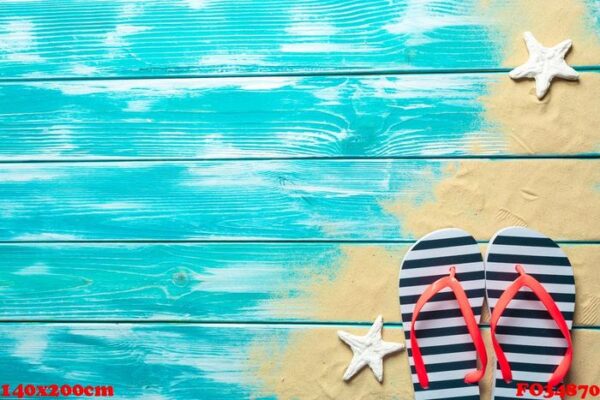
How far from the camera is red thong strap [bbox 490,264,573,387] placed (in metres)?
0.88

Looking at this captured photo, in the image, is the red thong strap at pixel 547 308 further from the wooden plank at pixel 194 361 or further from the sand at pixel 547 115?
the sand at pixel 547 115

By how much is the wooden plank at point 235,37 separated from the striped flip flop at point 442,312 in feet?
0.89

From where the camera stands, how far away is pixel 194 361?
3.14 ft

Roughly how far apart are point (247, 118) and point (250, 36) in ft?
0.40

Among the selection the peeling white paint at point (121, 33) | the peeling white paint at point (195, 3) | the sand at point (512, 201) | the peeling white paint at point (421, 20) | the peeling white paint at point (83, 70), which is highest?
the peeling white paint at point (195, 3)

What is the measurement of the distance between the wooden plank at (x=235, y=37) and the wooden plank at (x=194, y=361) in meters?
0.39

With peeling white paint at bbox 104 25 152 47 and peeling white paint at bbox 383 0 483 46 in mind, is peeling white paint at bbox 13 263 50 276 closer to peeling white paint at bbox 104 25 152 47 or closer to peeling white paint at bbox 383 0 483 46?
peeling white paint at bbox 104 25 152 47

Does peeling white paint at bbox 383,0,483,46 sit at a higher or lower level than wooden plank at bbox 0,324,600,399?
higher

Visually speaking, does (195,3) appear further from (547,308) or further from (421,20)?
(547,308)

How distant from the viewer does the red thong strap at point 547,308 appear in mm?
876

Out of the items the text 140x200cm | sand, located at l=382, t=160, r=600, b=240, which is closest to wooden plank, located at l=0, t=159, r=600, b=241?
sand, located at l=382, t=160, r=600, b=240

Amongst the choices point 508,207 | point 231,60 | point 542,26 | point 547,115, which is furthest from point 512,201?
point 231,60

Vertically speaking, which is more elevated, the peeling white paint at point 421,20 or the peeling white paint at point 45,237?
the peeling white paint at point 421,20

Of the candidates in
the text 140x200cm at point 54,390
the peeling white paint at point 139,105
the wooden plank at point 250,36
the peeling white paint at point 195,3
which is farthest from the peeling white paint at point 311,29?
the text 140x200cm at point 54,390
